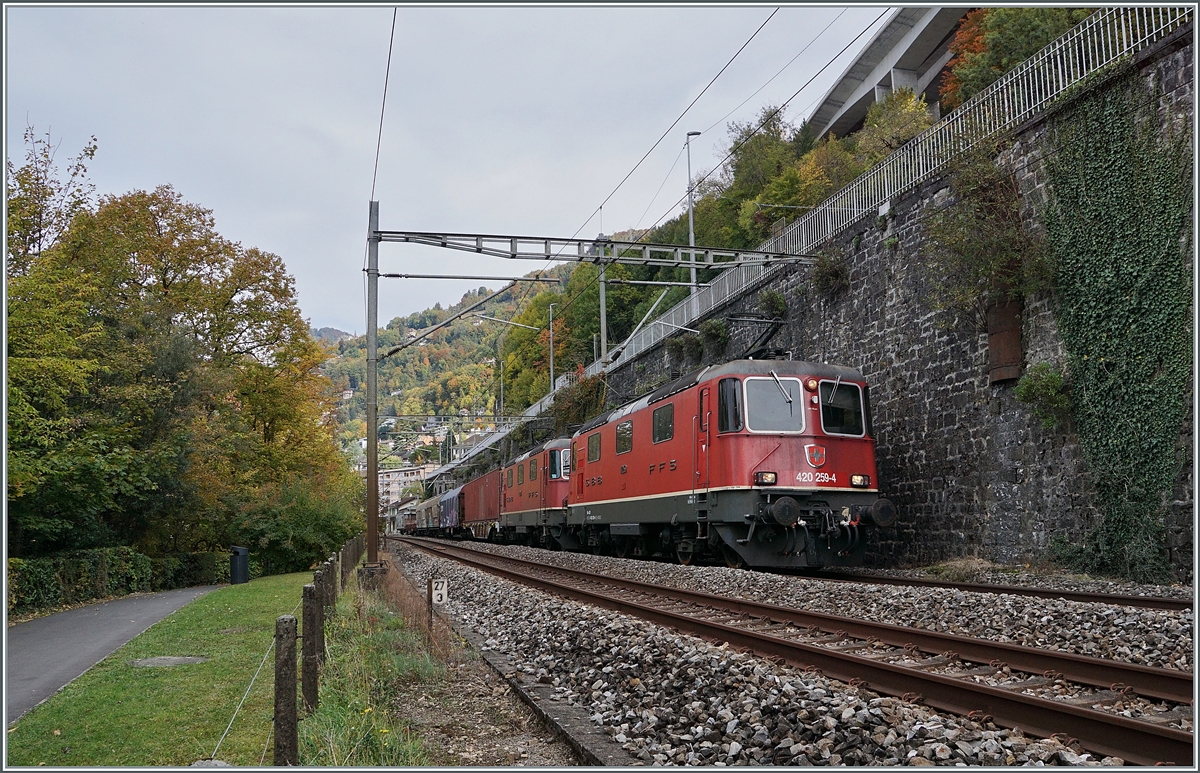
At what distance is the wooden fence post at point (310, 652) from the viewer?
6.25 m

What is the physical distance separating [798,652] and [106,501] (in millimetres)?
14234

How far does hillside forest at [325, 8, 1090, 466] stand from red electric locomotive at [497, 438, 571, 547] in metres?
5.14

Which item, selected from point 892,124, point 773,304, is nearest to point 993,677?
point 773,304

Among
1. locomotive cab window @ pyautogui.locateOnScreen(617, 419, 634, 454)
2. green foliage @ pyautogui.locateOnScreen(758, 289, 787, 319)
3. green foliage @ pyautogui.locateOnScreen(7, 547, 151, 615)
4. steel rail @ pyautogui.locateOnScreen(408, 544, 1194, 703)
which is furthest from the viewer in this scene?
green foliage @ pyautogui.locateOnScreen(758, 289, 787, 319)

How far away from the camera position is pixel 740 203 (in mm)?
46438

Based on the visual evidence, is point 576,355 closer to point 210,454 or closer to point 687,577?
point 210,454

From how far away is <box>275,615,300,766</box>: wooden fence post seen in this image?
470 cm

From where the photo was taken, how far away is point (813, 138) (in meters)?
49.0

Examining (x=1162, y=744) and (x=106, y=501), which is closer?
(x=1162, y=744)

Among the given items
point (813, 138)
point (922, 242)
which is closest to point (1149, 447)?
point (922, 242)

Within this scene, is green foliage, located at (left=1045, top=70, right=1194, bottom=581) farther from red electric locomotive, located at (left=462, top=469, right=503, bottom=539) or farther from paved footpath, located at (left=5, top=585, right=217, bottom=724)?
red electric locomotive, located at (left=462, top=469, right=503, bottom=539)

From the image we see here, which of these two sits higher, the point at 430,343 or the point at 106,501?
the point at 430,343

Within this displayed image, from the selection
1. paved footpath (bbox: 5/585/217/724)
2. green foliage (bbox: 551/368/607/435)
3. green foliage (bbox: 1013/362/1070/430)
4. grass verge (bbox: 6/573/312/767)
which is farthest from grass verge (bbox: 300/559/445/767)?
green foliage (bbox: 551/368/607/435)

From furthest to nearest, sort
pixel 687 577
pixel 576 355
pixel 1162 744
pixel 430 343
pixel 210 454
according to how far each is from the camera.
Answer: pixel 430 343 < pixel 576 355 < pixel 210 454 < pixel 687 577 < pixel 1162 744
